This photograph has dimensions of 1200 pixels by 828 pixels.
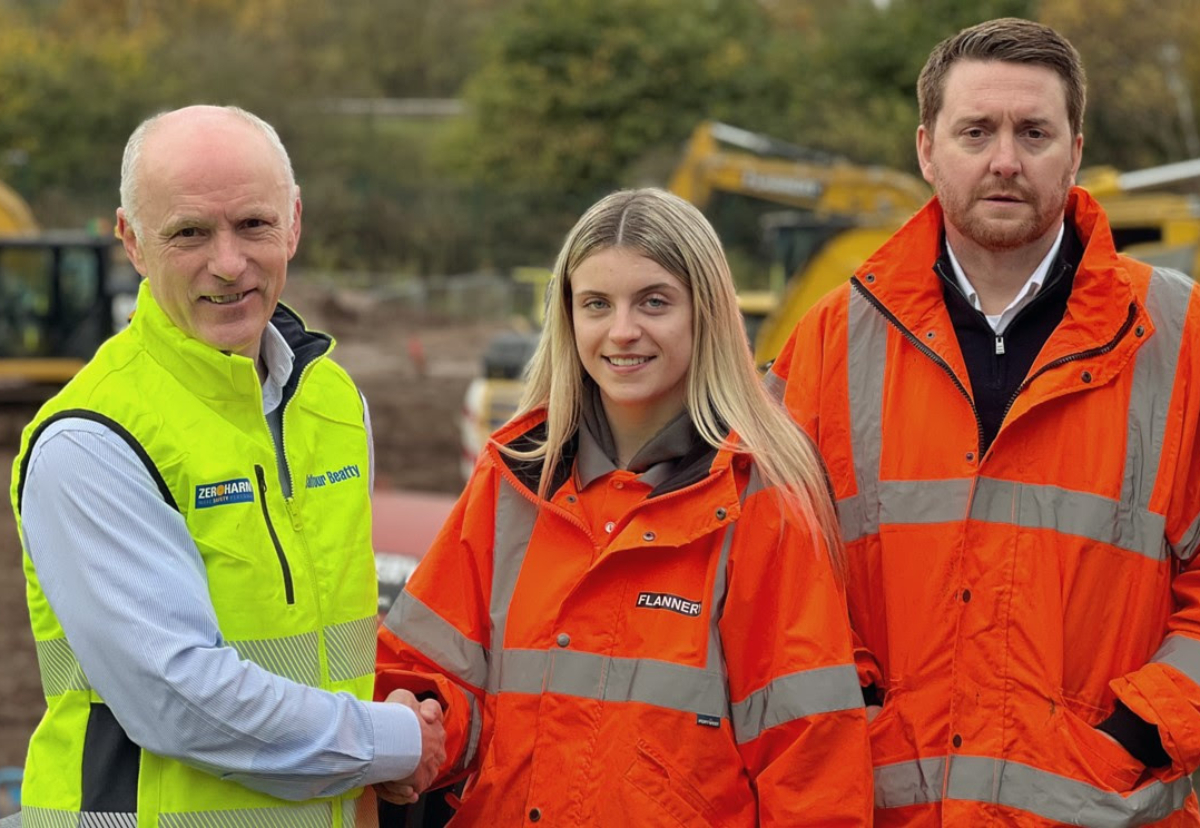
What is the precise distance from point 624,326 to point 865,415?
20.9 inches

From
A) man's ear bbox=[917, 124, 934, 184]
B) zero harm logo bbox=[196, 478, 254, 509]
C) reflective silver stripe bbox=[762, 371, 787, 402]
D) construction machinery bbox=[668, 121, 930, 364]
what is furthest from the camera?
construction machinery bbox=[668, 121, 930, 364]

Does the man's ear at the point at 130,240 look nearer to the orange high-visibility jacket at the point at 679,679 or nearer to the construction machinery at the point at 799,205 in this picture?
the orange high-visibility jacket at the point at 679,679

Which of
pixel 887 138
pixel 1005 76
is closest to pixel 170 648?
pixel 1005 76

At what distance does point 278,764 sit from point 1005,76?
1.82 metres

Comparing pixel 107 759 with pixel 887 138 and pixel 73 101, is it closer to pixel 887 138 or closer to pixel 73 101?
pixel 887 138

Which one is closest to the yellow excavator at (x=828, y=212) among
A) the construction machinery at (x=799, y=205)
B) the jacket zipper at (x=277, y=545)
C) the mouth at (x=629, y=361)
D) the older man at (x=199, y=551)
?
the construction machinery at (x=799, y=205)

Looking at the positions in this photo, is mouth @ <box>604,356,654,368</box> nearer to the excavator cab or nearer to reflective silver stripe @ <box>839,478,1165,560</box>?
reflective silver stripe @ <box>839,478,1165,560</box>

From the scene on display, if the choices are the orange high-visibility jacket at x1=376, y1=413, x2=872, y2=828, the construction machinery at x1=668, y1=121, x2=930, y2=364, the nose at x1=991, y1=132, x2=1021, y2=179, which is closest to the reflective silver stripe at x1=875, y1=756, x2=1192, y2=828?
the orange high-visibility jacket at x1=376, y1=413, x2=872, y2=828

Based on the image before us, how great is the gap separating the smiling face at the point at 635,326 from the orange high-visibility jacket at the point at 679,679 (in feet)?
0.58

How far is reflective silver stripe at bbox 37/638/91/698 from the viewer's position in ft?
7.80

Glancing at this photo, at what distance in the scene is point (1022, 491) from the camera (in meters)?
2.89

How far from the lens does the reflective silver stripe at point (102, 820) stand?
2359mm

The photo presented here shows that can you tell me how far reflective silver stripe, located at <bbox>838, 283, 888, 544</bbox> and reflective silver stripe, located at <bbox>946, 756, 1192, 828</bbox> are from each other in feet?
→ 1.57

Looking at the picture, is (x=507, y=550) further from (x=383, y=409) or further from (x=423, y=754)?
(x=383, y=409)
